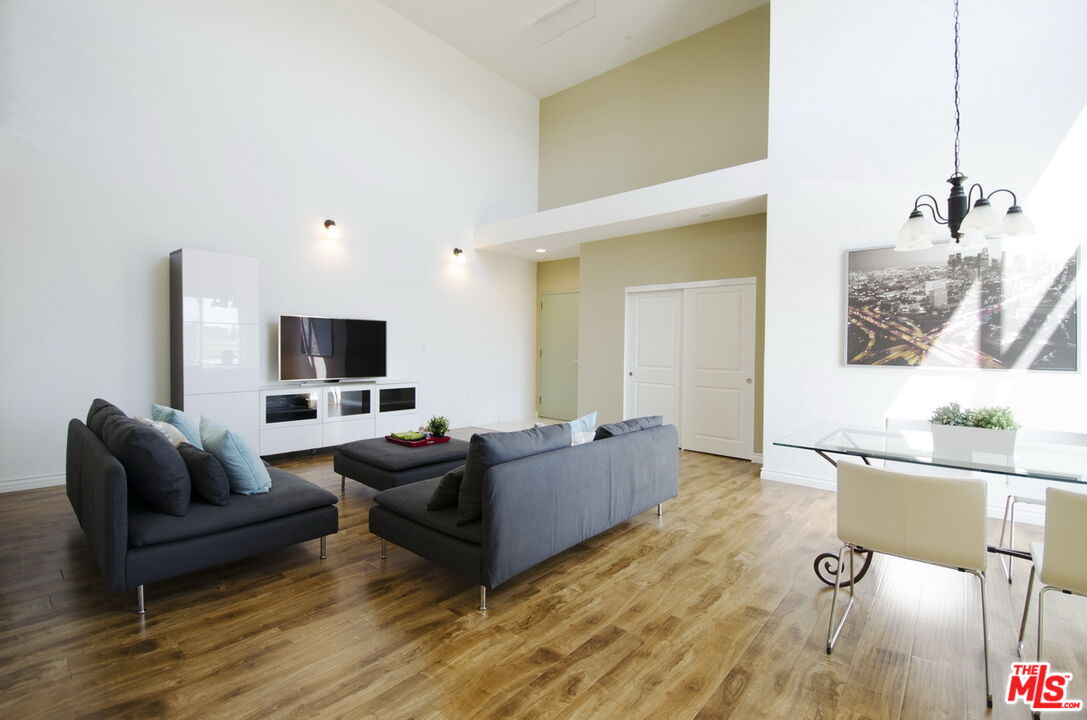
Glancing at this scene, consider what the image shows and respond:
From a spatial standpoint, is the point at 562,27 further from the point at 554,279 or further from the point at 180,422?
the point at 180,422

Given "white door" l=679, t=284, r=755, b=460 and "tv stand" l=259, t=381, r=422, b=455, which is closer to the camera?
"tv stand" l=259, t=381, r=422, b=455

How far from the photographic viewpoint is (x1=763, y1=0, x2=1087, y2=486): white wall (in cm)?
343

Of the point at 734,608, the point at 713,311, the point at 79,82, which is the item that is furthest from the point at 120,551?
the point at 713,311

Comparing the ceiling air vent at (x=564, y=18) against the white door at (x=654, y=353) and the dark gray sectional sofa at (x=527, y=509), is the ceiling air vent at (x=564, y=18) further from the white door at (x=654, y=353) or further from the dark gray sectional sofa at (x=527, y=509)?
the dark gray sectional sofa at (x=527, y=509)

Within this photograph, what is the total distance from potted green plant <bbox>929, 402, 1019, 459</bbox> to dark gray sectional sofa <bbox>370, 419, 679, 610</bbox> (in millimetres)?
1487

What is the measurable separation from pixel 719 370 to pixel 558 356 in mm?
2918

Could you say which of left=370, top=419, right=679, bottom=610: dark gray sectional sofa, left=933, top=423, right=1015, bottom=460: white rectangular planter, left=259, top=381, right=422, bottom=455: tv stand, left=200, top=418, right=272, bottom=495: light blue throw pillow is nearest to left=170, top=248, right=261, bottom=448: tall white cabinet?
left=259, top=381, right=422, bottom=455: tv stand

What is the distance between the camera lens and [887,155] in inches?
156

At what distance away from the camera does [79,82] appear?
13.2 feet

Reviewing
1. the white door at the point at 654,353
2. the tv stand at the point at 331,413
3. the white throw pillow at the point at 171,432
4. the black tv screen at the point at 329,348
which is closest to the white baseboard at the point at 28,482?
the tv stand at the point at 331,413

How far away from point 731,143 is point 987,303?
327cm

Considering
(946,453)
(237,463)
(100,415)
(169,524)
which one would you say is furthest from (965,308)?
(100,415)

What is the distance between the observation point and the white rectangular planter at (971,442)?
7.36 ft

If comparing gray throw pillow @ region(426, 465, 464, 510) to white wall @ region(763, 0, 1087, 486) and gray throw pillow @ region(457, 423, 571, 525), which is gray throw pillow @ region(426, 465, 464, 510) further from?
white wall @ region(763, 0, 1087, 486)
